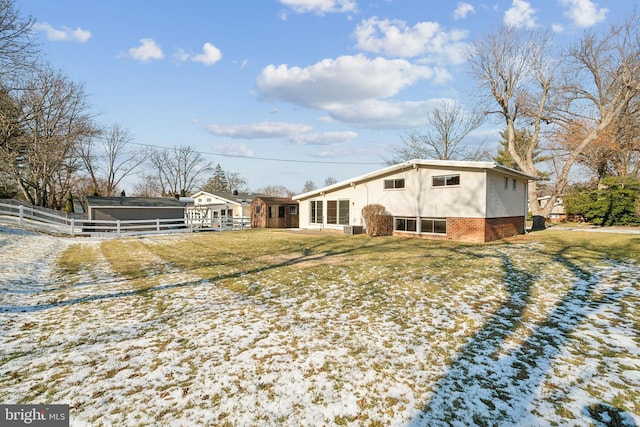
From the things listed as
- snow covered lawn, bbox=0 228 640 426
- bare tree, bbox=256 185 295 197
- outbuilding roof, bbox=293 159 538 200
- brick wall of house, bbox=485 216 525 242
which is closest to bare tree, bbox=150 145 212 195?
bare tree, bbox=256 185 295 197

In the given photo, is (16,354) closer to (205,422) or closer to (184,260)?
(205,422)

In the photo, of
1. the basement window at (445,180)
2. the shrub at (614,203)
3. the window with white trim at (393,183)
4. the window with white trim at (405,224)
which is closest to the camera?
the basement window at (445,180)

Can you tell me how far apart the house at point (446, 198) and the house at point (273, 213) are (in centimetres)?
844

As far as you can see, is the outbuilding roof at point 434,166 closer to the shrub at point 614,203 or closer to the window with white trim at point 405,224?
the window with white trim at point 405,224

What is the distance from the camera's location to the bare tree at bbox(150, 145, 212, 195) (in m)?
53.2

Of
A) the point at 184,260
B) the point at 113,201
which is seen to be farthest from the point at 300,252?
the point at 113,201

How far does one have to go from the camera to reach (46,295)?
623 centimetres

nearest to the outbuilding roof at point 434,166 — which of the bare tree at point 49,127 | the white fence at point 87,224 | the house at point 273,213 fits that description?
the house at point 273,213

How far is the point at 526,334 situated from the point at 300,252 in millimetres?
8279

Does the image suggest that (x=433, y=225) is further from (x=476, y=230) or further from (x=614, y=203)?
(x=614, y=203)

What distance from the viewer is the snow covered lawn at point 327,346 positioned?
286 centimetres

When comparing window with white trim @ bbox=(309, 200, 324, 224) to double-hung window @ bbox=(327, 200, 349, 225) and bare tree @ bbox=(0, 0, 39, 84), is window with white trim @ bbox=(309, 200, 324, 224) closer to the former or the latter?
double-hung window @ bbox=(327, 200, 349, 225)

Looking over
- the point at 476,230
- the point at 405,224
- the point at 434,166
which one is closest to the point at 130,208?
the point at 405,224

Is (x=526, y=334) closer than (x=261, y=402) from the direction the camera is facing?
No
